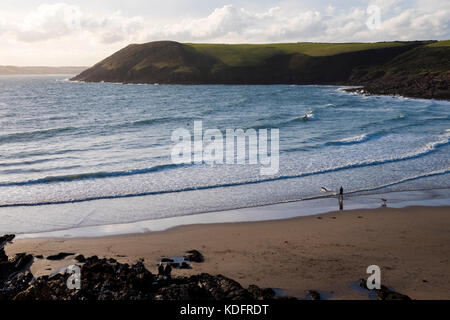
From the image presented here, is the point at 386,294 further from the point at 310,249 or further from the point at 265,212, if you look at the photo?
the point at 265,212

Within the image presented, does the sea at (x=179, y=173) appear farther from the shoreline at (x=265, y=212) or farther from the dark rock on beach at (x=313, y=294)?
the dark rock on beach at (x=313, y=294)

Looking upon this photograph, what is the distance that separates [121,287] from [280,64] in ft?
458

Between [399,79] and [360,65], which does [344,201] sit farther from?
[360,65]

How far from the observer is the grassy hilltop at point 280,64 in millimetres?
108062

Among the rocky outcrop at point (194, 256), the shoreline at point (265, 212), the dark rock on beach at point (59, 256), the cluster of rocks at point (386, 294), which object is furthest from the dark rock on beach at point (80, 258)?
the cluster of rocks at point (386, 294)

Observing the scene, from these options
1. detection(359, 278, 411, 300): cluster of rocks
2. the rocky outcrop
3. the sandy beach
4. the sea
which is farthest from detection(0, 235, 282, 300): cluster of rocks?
the sea

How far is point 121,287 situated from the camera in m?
9.26

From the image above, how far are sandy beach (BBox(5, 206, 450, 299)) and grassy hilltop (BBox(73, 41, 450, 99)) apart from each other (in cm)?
8005

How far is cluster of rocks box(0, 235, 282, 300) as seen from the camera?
28.8 feet

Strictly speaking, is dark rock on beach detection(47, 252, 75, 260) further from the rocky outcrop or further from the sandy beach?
the rocky outcrop

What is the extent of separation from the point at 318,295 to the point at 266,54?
148 metres

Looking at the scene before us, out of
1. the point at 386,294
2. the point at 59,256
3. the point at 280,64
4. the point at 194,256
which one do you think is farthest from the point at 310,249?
the point at 280,64

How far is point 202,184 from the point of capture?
21.2 m
